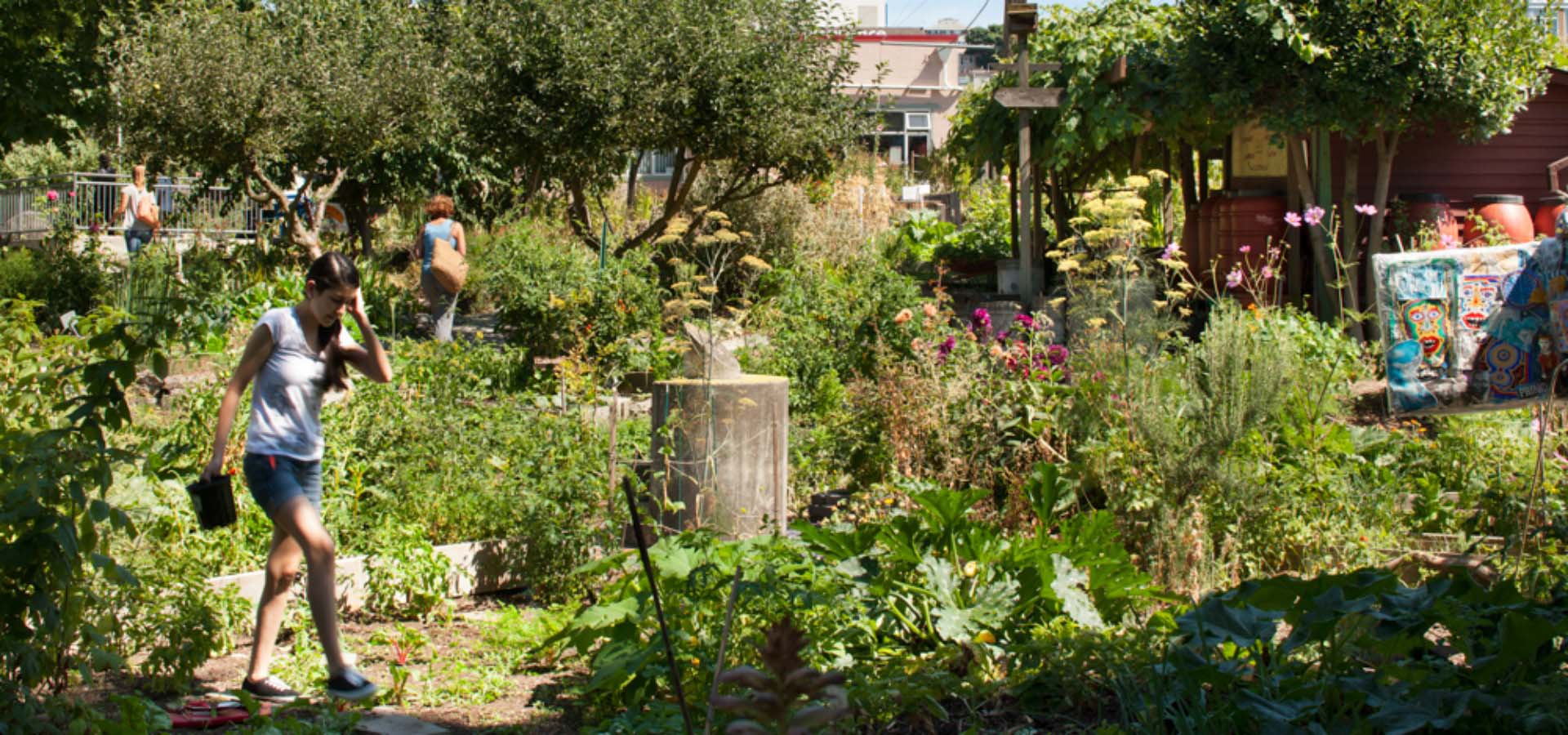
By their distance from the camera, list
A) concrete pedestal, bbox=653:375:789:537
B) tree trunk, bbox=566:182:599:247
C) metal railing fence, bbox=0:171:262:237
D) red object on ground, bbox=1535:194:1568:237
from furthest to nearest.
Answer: metal railing fence, bbox=0:171:262:237, tree trunk, bbox=566:182:599:247, red object on ground, bbox=1535:194:1568:237, concrete pedestal, bbox=653:375:789:537

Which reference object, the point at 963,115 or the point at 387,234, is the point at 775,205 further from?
the point at 387,234

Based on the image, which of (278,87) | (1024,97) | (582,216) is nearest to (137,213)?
(278,87)

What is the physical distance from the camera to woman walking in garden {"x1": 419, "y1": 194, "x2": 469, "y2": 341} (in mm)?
10031

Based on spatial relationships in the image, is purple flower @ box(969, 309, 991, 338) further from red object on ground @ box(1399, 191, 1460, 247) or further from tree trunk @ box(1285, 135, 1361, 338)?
red object on ground @ box(1399, 191, 1460, 247)

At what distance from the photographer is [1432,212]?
1059cm

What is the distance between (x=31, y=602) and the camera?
2.91 metres

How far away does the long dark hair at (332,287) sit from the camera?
4195mm

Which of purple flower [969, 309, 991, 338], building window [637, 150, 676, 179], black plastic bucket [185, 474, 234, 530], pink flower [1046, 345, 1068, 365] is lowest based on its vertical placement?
black plastic bucket [185, 474, 234, 530]

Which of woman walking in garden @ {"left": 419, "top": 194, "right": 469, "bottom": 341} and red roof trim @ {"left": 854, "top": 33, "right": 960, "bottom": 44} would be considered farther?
red roof trim @ {"left": 854, "top": 33, "right": 960, "bottom": 44}

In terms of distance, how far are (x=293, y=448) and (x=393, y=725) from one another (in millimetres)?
936

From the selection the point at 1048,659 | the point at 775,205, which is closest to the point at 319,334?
the point at 1048,659

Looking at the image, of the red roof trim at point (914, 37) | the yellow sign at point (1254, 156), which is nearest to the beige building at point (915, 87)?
the red roof trim at point (914, 37)

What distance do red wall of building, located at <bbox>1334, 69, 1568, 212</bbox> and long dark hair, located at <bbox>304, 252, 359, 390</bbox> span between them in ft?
33.1

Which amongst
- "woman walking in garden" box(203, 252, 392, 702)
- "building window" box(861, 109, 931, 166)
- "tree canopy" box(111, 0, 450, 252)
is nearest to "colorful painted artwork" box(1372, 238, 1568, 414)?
"woman walking in garden" box(203, 252, 392, 702)
